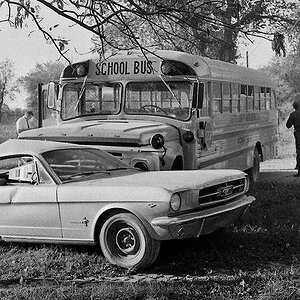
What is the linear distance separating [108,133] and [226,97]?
3654mm

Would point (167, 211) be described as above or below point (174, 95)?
below

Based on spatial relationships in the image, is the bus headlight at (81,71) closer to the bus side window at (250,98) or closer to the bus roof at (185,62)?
the bus roof at (185,62)

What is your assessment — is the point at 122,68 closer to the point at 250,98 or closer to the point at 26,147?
the point at 26,147

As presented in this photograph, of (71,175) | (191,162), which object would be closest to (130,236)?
(71,175)

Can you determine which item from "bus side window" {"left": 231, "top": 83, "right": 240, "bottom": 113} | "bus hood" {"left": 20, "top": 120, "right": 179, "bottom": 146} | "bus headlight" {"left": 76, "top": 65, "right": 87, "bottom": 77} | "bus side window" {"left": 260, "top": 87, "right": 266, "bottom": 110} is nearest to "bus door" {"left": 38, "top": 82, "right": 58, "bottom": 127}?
"bus headlight" {"left": 76, "top": 65, "right": 87, "bottom": 77}

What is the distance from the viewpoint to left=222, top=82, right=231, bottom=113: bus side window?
11.6 metres

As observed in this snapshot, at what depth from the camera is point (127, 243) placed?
6.25 m

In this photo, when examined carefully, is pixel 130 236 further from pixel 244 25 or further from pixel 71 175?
pixel 244 25

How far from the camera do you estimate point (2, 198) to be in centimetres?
691

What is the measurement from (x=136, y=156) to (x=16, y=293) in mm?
3414

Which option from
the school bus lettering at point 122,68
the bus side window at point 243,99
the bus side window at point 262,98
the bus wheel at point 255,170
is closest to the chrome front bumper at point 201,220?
the school bus lettering at point 122,68

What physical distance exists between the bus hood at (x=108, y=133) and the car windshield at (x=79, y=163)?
882 mm

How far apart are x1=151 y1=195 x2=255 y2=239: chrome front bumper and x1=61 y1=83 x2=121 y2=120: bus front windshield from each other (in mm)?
3634

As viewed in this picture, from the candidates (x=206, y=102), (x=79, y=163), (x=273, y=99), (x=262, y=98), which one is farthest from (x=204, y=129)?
(x=273, y=99)
